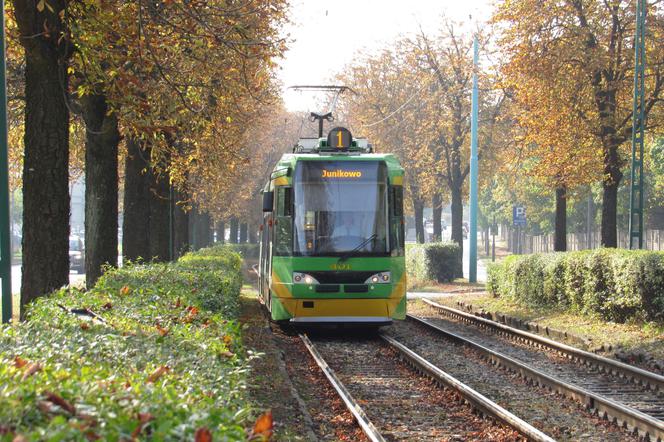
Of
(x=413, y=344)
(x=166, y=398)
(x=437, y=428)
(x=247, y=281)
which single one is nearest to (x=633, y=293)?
(x=413, y=344)

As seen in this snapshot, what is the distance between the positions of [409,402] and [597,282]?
8338 mm

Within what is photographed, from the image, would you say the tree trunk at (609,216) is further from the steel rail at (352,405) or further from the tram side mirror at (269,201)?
the steel rail at (352,405)

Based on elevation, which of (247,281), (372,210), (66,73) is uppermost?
(66,73)

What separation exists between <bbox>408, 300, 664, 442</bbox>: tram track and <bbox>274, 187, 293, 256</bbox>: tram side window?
3.71 m

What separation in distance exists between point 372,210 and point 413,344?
106 inches

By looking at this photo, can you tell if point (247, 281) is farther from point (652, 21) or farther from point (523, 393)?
point (523, 393)

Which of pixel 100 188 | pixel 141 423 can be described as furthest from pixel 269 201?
pixel 141 423

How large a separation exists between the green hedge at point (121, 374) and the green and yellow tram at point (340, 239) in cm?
708

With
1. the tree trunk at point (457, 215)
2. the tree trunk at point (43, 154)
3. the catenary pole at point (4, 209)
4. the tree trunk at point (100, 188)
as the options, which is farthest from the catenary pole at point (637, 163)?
the tree trunk at point (457, 215)

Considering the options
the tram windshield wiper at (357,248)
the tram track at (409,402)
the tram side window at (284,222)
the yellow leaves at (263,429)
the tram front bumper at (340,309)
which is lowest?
the tram track at (409,402)

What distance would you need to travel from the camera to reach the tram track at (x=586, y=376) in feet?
30.4

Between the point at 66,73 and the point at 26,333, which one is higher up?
the point at 66,73

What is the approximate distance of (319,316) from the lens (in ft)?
53.9

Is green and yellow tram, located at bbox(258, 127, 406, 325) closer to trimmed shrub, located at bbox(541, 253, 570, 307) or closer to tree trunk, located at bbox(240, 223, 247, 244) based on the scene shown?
trimmed shrub, located at bbox(541, 253, 570, 307)
